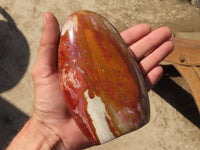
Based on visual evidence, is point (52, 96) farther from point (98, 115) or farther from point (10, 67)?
point (10, 67)

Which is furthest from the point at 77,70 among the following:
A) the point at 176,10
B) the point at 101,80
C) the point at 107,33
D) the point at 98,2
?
the point at 176,10

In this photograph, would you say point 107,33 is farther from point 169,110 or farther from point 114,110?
point 169,110

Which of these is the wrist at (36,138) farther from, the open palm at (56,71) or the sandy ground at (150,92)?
the sandy ground at (150,92)

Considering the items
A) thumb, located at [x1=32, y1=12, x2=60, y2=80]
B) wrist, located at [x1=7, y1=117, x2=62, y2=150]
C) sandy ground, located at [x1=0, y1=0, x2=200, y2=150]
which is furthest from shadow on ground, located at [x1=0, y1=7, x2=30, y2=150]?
thumb, located at [x1=32, y1=12, x2=60, y2=80]

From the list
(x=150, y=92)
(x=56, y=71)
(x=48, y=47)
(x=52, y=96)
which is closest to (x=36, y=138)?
(x=52, y=96)

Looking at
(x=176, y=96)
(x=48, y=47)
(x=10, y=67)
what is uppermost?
(x=48, y=47)

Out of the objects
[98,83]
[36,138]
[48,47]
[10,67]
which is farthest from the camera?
[10,67]

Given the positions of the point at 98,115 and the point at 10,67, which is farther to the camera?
the point at 10,67
